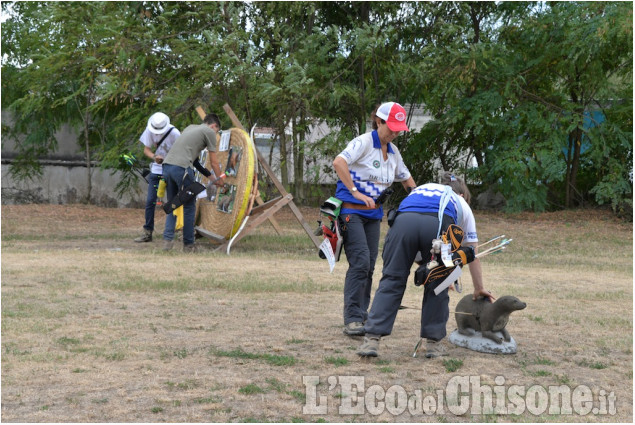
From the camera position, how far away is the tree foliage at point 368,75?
16.7m

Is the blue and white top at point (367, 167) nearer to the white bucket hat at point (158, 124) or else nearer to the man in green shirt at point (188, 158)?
the man in green shirt at point (188, 158)

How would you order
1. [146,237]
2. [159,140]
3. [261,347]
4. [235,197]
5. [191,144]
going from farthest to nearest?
1. [146,237]
2. [159,140]
3. [235,197]
4. [191,144]
5. [261,347]

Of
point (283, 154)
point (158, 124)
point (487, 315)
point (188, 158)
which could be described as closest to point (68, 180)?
point (283, 154)

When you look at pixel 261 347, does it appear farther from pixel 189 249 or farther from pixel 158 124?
pixel 158 124

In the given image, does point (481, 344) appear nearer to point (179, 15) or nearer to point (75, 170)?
point (179, 15)

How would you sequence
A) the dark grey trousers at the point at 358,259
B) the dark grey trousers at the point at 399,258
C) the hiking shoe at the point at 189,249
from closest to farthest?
1. the dark grey trousers at the point at 399,258
2. the dark grey trousers at the point at 358,259
3. the hiking shoe at the point at 189,249

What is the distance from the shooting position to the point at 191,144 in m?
11.1

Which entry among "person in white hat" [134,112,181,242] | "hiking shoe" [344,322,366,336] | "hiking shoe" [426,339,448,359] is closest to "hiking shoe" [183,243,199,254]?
"person in white hat" [134,112,181,242]

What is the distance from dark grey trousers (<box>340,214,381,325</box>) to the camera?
6332mm

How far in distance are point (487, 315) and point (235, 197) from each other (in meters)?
6.06

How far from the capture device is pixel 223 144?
12.1 meters

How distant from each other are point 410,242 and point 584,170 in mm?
15114

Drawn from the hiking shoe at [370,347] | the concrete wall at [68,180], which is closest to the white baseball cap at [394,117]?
the hiking shoe at [370,347]

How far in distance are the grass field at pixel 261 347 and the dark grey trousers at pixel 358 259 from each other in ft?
0.79
